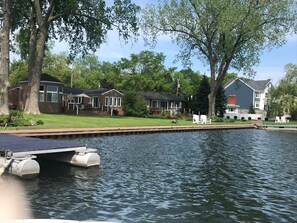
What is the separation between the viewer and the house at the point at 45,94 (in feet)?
161

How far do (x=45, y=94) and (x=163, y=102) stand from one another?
83.3 ft

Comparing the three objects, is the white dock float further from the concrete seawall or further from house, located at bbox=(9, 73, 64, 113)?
house, located at bbox=(9, 73, 64, 113)

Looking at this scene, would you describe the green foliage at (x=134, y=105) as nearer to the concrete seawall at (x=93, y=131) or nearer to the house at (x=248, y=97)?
the concrete seawall at (x=93, y=131)

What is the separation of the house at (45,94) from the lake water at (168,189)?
3146 cm

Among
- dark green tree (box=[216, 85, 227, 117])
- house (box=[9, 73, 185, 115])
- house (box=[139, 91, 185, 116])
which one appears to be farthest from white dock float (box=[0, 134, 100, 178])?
dark green tree (box=[216, 85, 227, 117])

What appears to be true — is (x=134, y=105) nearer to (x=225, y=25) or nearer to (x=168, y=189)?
(x=225, y=25)

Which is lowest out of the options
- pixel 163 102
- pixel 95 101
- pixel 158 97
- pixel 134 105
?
pixel 134 105

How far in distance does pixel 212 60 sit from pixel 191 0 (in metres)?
8.85

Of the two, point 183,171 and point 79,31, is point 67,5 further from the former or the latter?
point 183,171

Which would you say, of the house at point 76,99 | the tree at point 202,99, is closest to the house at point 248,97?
the tree at point 202,99

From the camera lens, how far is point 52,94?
50.4 meters

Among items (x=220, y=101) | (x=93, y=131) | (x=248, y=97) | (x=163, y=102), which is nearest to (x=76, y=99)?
(x=163, y=102)

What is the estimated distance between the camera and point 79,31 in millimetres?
44219

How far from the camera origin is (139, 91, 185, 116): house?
215ft
